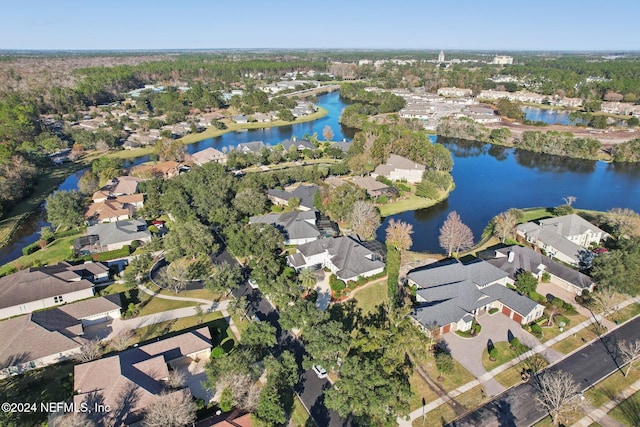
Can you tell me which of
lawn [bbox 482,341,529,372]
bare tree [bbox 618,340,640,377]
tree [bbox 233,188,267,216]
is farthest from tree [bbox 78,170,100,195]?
bare tree [bbox 618,340,640,377]

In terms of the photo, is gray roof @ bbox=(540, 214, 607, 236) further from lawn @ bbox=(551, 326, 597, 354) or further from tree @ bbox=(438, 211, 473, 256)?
lawn @ bbox=(551, 326, 597, 354)

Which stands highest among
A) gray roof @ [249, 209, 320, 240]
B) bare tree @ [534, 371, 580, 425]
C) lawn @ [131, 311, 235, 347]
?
gray roof @ [249, 209, 320, 240]

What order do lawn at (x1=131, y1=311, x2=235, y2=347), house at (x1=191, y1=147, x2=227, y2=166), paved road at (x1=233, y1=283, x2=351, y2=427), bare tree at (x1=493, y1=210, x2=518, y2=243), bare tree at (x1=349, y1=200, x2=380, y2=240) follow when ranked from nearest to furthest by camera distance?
paved road at (x1=233, y1=283, x2=351, y2=427) < lawn at (x1=131, y1=311, x2=235, y2=347) < bare tree at (x1=349, y1=200, x2=380, y2=240) < bare tree at (x1=493, y1=210, x2=518, y2=243) < house at (x1=191, y1=147, x2=227, y2=166)

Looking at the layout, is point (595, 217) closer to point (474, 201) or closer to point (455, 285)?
point (474, 201)

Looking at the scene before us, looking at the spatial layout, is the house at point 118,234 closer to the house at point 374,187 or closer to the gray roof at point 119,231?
the gray roof at point 119,231

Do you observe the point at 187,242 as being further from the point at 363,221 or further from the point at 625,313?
the point at 625,313

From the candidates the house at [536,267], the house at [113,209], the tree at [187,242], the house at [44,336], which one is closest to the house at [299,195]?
the tree at [187,242]
